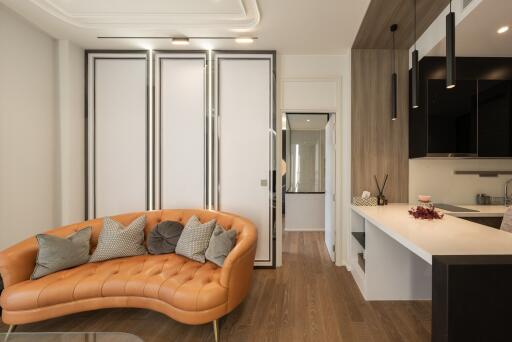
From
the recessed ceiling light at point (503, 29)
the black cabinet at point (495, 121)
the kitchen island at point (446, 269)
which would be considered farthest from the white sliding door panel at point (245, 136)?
the black cabinet at point (495, 121)

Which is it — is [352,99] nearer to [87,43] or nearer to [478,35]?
[478,35]

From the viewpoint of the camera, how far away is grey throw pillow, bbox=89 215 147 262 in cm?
228

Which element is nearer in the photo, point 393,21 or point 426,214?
point 426,214

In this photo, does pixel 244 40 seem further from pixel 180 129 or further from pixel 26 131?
pixel 26 131

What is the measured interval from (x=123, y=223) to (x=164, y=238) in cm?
55

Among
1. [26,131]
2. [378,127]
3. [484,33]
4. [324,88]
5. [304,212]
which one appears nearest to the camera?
[484,33]

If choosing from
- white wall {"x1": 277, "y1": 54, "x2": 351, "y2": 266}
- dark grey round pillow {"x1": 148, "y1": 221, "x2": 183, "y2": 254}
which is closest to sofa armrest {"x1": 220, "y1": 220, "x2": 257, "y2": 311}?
dark grey round pillow {"x1": 148, "y1": 221, "x2": 183, "y2": 254}

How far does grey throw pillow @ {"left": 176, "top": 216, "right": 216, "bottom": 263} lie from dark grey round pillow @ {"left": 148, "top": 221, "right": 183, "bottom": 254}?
10cm

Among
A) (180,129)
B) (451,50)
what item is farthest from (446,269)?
(180,129)

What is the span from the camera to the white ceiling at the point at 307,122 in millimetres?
4613

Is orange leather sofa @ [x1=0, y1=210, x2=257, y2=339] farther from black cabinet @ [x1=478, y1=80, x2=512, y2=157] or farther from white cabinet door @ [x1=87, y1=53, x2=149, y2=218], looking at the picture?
black cabinet @ [x1=478, y1=80, x2=512, y2=157]

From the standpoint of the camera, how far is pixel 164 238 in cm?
247

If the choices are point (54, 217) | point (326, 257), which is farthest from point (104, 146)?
point (326, 257)

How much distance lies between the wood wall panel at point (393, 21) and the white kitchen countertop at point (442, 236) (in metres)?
1.95
